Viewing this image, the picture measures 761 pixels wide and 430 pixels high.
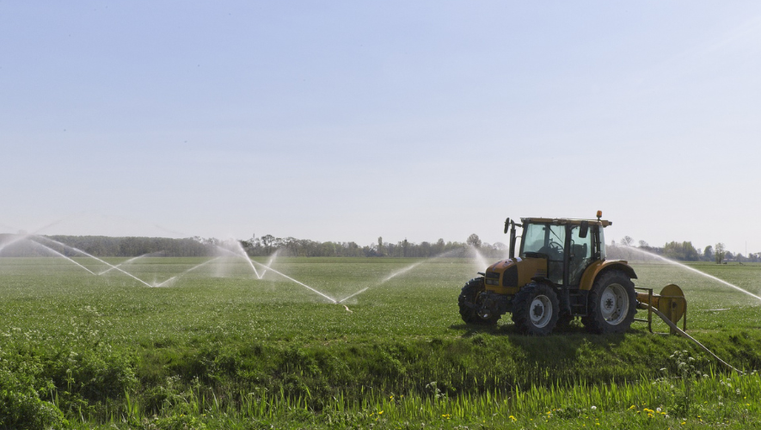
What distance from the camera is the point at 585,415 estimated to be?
10.6 m

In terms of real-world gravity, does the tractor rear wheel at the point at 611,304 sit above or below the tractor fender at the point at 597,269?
below

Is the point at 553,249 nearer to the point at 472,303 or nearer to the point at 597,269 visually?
the point at 597,269

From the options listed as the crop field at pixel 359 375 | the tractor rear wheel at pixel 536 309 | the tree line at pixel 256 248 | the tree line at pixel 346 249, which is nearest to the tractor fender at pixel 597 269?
the tractor rear wheel at pixel 536 309

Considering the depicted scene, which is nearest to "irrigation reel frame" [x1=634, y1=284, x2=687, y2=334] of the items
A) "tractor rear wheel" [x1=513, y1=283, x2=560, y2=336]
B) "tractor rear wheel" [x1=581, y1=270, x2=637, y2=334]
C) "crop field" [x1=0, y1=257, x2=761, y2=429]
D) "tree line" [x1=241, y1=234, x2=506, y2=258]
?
"tractor rear wheel" [x1=581, y1=270, x2=637, y2=334]

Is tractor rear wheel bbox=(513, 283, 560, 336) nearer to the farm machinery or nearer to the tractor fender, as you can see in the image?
the farm machinery

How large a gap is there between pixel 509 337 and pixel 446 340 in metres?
1.81

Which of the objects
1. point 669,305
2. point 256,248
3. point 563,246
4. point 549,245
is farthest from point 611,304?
point 256,248

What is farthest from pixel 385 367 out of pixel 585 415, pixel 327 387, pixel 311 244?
pixel 311 244

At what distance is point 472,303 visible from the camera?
18.4 metres

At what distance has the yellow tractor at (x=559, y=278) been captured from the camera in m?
16.8

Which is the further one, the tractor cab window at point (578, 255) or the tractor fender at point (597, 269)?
the tractor cab window at point (578, 255)

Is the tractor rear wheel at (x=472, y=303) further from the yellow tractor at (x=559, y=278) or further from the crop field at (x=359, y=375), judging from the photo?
the crop field at (x=359, y=375)

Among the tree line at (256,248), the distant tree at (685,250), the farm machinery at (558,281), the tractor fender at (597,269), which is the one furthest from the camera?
the distant tree at (685,250)

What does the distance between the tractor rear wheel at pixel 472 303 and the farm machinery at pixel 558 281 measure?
0.04m
